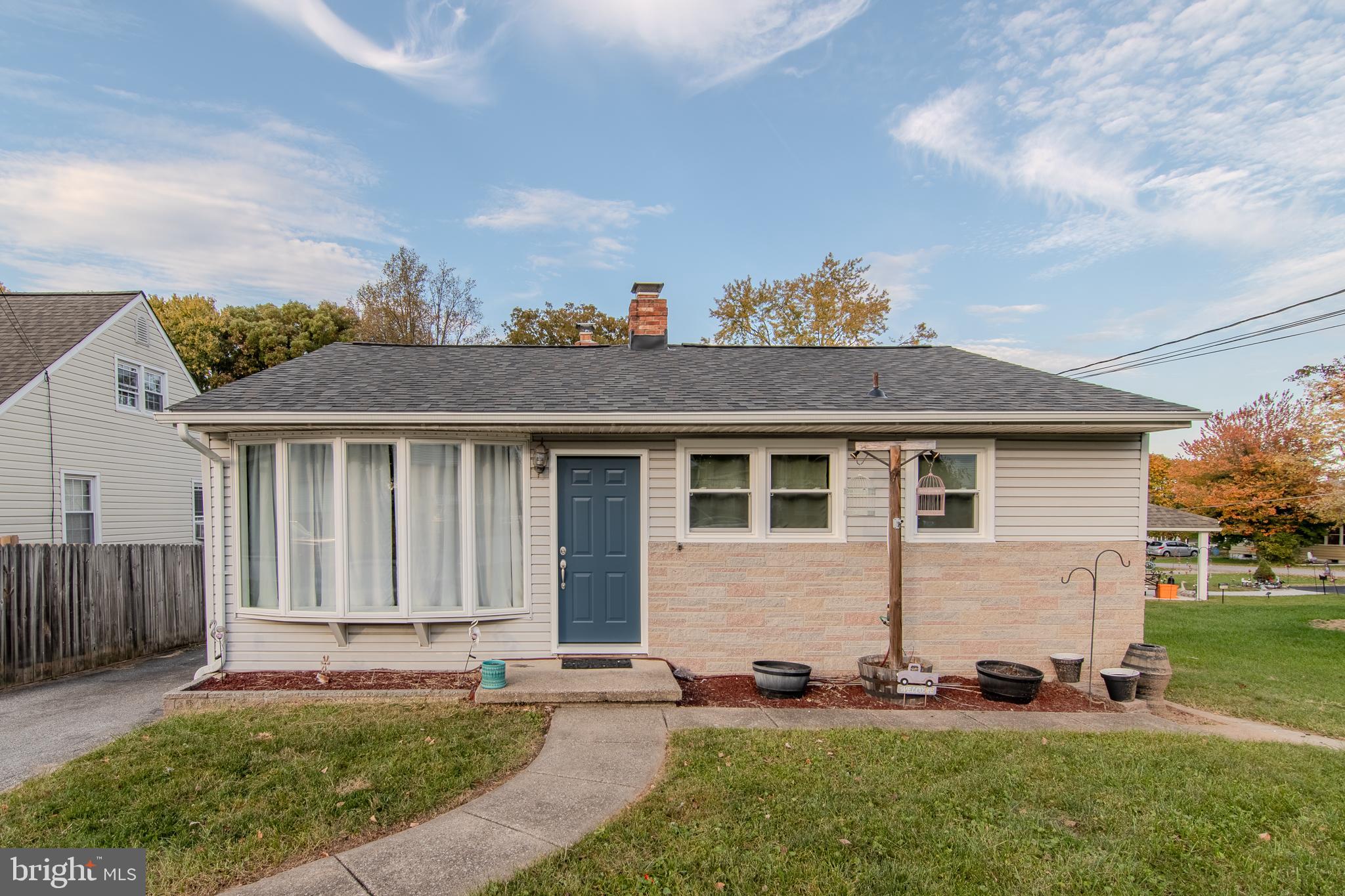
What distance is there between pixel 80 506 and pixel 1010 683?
1493 cm

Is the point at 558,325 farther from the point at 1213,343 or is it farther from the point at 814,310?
the point at 1213,343

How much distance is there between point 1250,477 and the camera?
26.2 metres

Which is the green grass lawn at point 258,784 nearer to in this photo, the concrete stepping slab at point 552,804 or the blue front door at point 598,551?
the concrete stepping slab at point 552,804

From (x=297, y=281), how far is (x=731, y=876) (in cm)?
2452

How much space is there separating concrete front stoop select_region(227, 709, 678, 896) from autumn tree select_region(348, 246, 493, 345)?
73.1ft

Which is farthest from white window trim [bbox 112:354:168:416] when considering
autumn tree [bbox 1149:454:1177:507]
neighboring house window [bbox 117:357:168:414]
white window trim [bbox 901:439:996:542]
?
autumn tree [bbox 1149:454:1177:507]

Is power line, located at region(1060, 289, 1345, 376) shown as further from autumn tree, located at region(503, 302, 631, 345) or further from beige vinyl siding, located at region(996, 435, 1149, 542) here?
autumn tree, located at region(503, 302, 631, 345)

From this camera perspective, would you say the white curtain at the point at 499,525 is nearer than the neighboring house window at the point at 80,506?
Yes

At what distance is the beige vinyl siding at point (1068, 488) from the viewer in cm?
672

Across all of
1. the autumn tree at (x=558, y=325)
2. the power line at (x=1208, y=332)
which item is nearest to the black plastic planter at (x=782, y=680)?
the power line at (x=1208, y=332)

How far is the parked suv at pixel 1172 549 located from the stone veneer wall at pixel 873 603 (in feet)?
117

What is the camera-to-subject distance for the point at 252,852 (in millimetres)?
3168

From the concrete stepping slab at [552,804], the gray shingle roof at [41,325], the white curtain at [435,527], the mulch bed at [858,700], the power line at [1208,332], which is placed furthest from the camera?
the power line at [1208,332]

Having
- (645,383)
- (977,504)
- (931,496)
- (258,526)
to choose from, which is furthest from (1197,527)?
(258,526)
